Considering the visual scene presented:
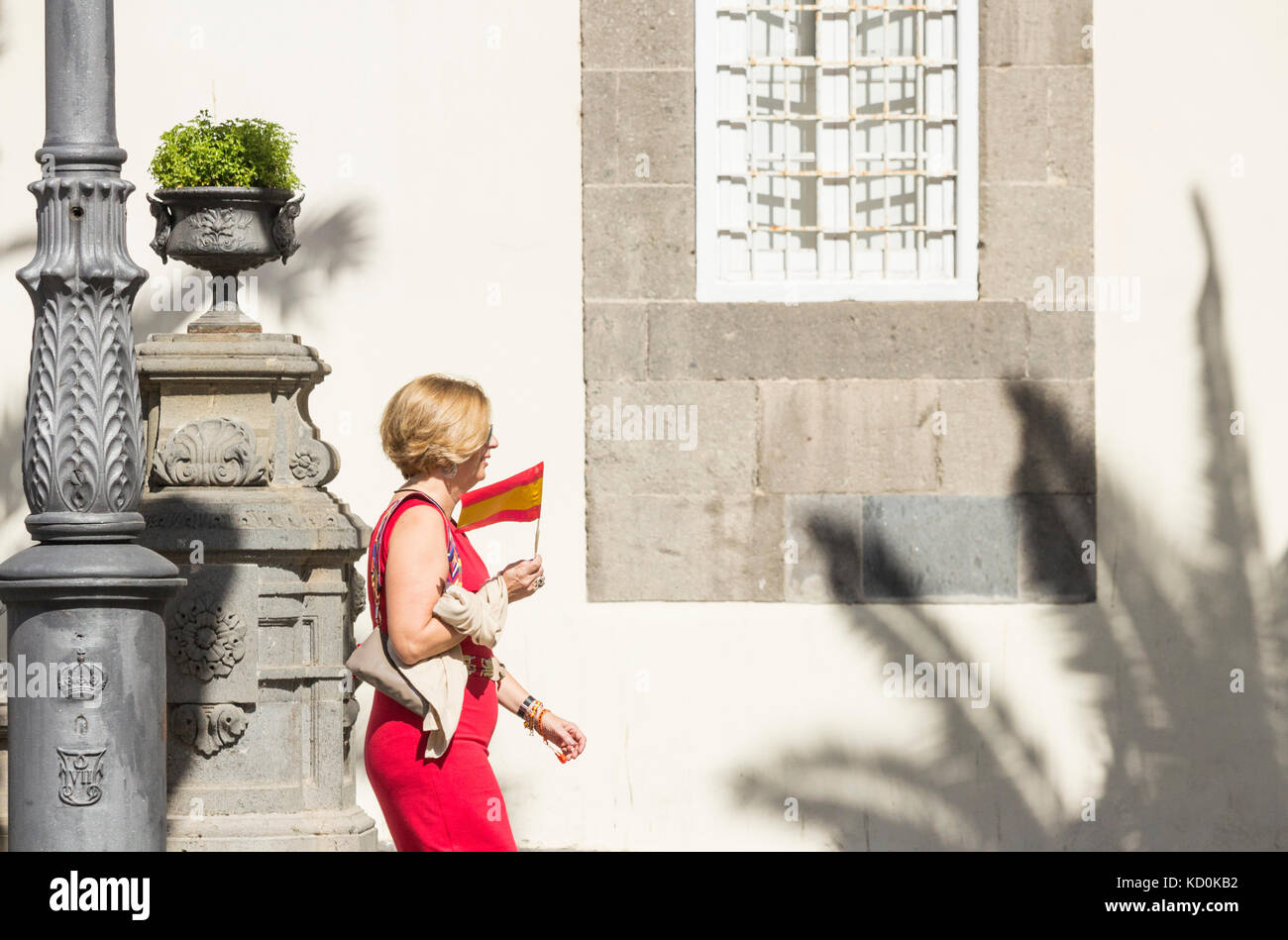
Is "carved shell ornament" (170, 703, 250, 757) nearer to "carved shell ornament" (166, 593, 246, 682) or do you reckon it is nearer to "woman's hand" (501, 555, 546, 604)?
"carved shell ornament" (166, 593, 246, 682)

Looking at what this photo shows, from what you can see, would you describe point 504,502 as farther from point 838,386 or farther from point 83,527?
point 838,386

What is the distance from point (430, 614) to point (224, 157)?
97.8 inches

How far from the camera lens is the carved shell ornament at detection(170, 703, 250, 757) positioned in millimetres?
5406

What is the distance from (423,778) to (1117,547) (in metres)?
4.34

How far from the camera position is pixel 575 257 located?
7574 millimetres

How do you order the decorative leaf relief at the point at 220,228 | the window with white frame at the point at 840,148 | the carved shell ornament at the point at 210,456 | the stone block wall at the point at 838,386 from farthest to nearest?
the window with white frame at the point at 840,148 → the stone block wall at the point at 838,386 → the decorative leaf relief at the point at 220,228 → the carved shell ornament at the point at 210,456

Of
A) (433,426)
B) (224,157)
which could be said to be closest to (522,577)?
(433,426)

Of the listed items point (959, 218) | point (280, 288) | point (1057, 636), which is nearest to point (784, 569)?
point (1057, 636)

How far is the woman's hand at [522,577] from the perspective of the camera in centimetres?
437

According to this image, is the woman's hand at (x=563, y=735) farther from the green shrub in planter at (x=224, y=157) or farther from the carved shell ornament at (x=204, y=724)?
the green shrub in planter at (x=224, y=157)

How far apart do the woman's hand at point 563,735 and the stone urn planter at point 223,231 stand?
196cm

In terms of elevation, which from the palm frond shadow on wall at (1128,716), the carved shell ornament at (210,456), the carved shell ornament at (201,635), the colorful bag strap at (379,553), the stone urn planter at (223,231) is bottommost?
the palm frond shadow on wall at (1128,716)

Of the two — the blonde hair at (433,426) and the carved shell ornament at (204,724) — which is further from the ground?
the blonde hair at (433,426)

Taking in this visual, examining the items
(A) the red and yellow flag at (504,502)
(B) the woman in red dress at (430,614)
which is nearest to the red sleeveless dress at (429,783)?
(B) the woman in red dress at (430,614)
